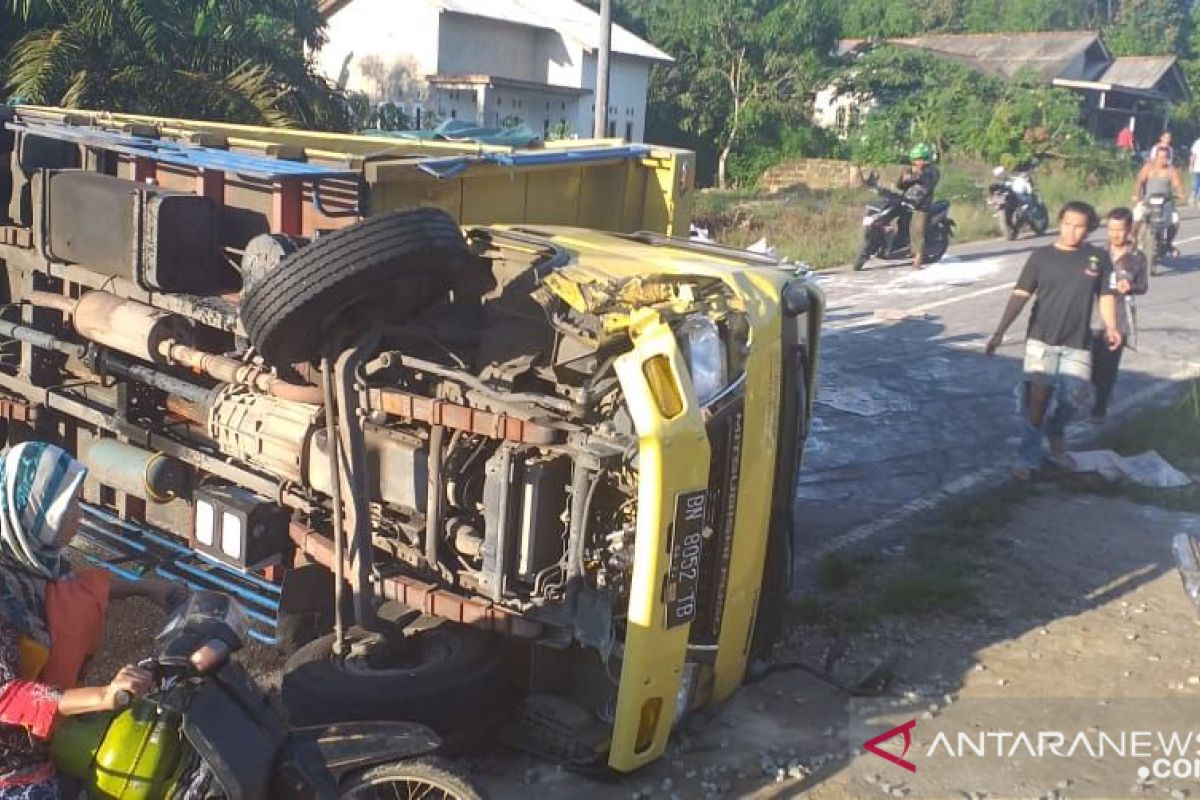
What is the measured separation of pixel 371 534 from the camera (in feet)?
14.9

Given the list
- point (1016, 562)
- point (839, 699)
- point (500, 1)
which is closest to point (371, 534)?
point (839, 699)

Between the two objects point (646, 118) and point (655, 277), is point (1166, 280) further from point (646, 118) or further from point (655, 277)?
point (646, 118)

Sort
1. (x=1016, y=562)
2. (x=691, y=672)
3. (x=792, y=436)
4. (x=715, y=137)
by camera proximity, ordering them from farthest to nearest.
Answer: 1. (x=715, y=137)
2. (x=1016, y=562)
3. (x=792, y=436)
4. (x=691, y=672)

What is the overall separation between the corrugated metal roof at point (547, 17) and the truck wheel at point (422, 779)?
90.0ft

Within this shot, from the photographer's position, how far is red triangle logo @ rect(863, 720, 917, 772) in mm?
4453

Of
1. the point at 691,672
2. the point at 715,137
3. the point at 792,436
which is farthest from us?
the point at 715,137

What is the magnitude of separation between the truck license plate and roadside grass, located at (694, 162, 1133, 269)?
39.8 ft

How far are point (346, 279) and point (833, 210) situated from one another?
19.3 m

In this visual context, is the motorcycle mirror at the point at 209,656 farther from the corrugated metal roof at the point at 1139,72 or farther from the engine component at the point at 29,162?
the corrugated metal roof at the point at 1139,72

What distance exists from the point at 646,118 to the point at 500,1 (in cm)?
545

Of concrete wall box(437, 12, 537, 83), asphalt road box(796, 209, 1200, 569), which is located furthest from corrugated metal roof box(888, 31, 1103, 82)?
asphalt road box(796, 209, 1200, 569)

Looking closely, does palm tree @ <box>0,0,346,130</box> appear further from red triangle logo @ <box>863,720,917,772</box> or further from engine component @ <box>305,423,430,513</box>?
red triangle logo @ <box>863,720,917,772</box>

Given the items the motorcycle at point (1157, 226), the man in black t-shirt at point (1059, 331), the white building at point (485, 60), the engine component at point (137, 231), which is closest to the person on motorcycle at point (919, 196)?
the motorcycle at point (1157, 226)

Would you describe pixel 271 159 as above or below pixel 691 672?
above
